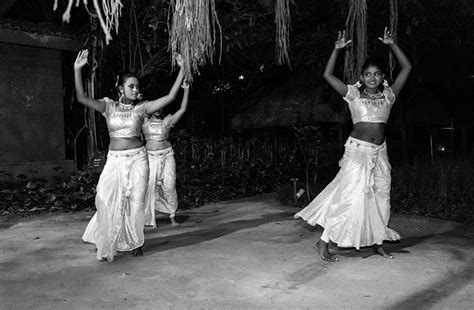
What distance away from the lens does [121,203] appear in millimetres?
5113

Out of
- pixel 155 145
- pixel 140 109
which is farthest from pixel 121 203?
pixel 155 145

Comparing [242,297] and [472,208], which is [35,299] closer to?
[242,297]

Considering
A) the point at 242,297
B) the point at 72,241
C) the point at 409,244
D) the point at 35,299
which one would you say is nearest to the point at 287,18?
the point at 242,297

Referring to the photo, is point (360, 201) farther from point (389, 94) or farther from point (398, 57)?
point (398, 57)

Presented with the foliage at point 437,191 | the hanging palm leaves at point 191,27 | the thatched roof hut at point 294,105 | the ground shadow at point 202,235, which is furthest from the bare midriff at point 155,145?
the thatched roof hut at point 294,105

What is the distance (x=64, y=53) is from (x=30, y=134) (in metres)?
1.91

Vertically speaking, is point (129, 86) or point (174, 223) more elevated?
point (129, 86)

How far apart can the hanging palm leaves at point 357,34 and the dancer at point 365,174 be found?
125mm

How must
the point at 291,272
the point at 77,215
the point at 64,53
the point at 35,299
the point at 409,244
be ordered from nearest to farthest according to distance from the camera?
the point at 35,299
the point at 291,272
the point at 409,244
the point at 77,215
the point at 64,53

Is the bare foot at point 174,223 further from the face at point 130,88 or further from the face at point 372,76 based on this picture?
the face at point 372,76

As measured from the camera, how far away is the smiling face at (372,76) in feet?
16.1

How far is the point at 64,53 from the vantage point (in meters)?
9.94

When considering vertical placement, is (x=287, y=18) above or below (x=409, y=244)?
above

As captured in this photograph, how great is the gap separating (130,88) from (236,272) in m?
2.04
